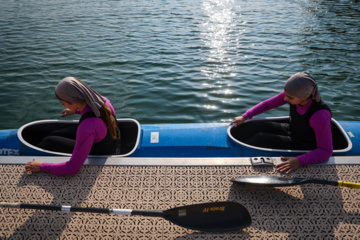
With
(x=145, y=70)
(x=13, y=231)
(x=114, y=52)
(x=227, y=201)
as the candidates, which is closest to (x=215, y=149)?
(x=227, y=201)

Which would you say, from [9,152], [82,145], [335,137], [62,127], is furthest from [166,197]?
[335,137]

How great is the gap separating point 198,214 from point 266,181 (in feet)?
2.27

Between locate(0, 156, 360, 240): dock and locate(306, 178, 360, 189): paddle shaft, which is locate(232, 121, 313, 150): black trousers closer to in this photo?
locate(0, 156, 360, 240): dock

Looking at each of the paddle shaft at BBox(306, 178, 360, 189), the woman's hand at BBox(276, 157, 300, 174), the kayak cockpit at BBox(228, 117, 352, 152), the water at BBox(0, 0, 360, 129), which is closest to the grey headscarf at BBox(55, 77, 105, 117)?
the kayak cockpit at BBox(228, 117, 352, 152)

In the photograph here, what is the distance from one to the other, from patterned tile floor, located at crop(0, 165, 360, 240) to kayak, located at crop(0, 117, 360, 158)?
1.03 ft

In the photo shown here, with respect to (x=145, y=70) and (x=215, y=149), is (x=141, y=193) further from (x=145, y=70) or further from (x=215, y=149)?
(x=145, y=70)

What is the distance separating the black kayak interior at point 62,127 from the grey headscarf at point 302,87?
1759 millimetres

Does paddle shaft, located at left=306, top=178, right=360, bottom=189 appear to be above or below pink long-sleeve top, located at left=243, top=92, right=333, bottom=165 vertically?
below

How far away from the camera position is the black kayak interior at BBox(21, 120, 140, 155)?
3590mm

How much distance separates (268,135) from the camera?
3404mm

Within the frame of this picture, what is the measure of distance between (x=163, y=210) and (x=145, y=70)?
16.4 ft

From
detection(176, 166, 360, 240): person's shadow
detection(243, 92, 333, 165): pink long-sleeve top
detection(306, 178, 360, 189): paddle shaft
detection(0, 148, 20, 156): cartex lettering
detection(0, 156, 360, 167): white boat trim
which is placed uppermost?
detection(243, 92, 333, 165): pink long-sleeve top

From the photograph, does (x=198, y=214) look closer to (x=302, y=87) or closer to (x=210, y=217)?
(x=210, y=217)

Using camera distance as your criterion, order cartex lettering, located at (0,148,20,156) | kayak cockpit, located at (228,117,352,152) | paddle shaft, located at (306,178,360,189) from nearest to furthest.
A: paddle shaft, located at (306,178,360,189) → kayak cockpit, located at (228,117,352,152) → cartex lettering, located at (0,148,20,156)
